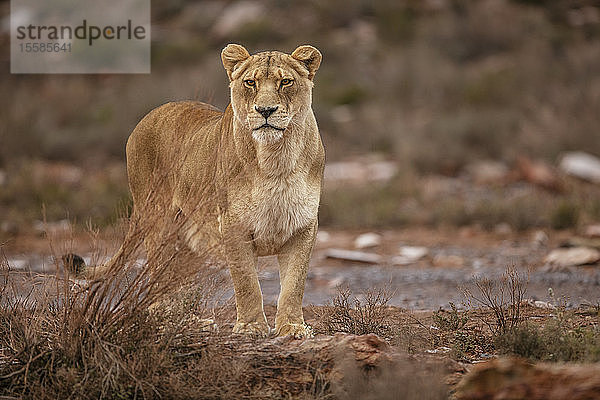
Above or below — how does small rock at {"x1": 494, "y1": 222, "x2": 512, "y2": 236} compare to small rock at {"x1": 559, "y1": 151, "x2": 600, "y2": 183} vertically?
below

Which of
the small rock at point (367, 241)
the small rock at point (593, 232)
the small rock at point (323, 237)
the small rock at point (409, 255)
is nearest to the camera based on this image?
the small rock at point (409, 255)

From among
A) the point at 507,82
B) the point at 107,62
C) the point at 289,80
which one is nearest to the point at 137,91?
the point at 107,62

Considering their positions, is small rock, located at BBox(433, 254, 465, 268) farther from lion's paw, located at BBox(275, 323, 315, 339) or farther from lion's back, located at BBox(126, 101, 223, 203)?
lion's paw, located at BBox(275, 323, 315, 339)

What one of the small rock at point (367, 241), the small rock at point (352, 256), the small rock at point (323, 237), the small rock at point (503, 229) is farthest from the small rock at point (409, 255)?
the small rock at point (503, 229)

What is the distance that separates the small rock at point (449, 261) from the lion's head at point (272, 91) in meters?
4.71

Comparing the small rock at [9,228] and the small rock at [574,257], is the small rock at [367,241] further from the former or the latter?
the small rock at [9,228]

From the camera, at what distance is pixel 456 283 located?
316 inches

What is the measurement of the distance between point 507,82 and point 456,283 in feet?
42.1

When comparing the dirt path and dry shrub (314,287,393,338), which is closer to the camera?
dry shrub (314,287,393,338)

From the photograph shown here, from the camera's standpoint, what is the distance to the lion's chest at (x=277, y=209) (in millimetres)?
4902

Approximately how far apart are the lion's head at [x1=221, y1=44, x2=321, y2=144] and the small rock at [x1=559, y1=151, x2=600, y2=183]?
9.97 metres

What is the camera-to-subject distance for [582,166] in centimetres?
1423

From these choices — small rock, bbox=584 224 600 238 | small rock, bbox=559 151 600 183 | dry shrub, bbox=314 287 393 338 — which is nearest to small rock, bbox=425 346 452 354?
dry shrub, bbox=314 287 393 338

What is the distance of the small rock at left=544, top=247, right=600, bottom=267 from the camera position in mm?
8633
